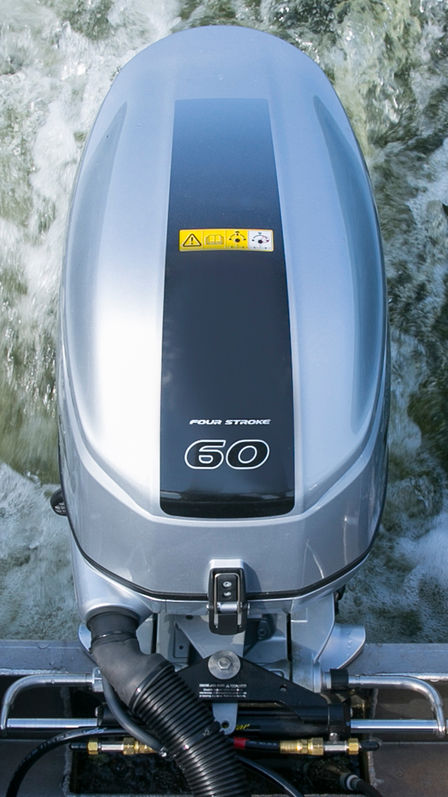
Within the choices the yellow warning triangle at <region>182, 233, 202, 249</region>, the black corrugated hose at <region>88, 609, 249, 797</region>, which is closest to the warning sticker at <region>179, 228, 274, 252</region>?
the yellow warning triangle at <region>182, 233, 202, 249</region>

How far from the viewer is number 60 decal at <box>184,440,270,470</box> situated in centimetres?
123

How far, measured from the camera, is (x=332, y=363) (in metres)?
1.30

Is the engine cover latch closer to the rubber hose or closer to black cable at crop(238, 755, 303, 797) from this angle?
the rubber hose

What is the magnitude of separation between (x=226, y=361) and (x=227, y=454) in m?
0.14

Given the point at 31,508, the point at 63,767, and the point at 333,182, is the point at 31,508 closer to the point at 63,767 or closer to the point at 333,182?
the point at 63,767

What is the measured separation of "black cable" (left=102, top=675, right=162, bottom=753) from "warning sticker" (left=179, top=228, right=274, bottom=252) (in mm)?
693

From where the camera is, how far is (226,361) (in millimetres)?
1280

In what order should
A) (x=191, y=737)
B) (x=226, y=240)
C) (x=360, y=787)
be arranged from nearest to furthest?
1. (x=191, y=737)
2. (x=226, y=240)
3. (x=360, y=787)

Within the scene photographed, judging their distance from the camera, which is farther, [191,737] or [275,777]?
[275,777]

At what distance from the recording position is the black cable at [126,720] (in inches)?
49.6

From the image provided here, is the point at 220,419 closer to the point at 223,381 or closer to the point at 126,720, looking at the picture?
the point at 223,381

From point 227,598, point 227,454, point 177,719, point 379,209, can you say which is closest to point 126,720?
point 177,719

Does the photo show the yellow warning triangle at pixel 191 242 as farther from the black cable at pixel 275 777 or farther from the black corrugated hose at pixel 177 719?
the black cable at pixel 275 777

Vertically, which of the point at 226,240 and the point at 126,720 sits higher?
the point at 226,240
